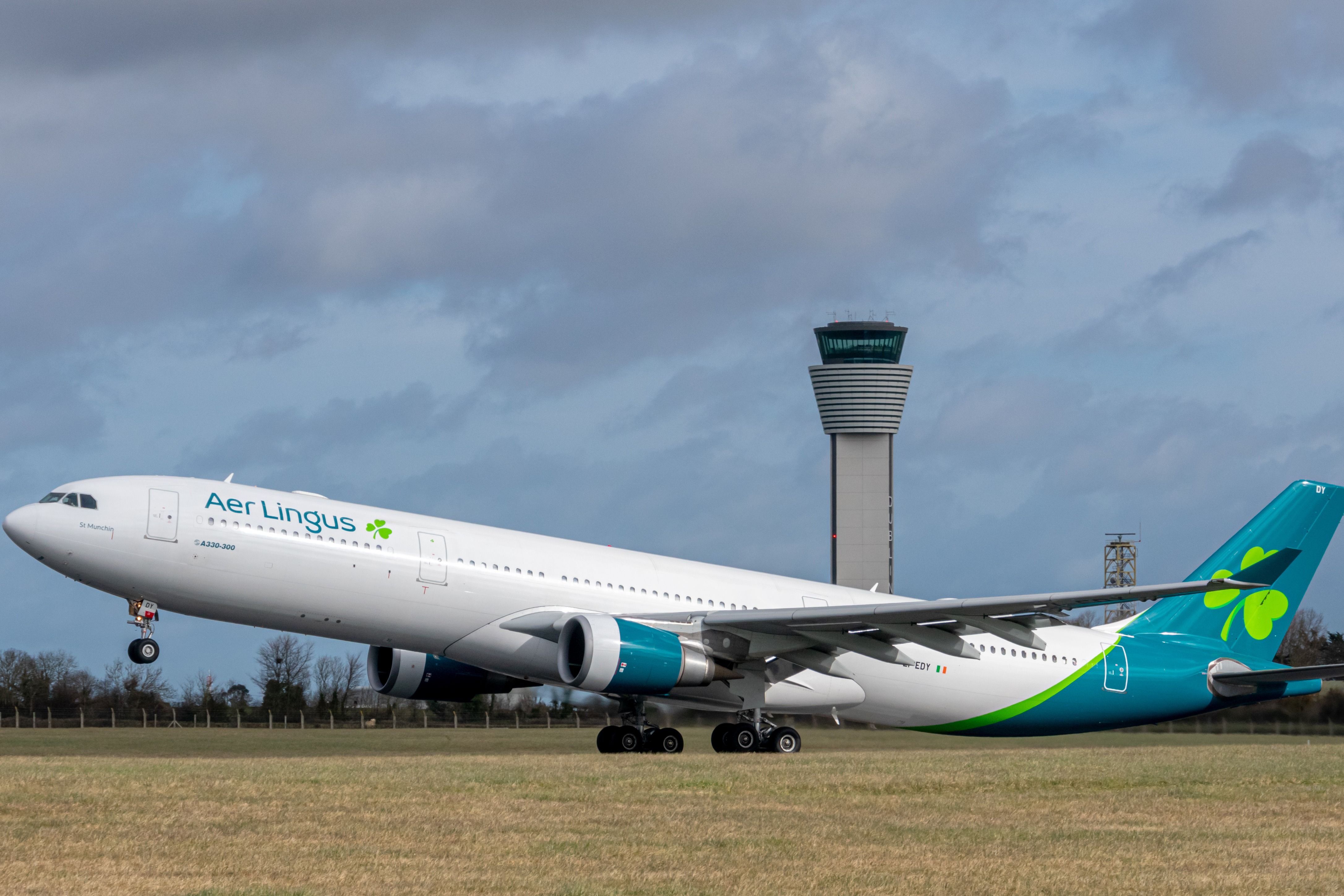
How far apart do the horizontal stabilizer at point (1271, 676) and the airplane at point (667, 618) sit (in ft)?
0.19

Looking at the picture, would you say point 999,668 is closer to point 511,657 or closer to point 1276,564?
point 1276,564

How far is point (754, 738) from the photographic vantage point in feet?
90.8

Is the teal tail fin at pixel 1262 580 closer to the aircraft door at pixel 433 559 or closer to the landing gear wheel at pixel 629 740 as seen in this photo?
the landing gear wheel at pixel 629 740

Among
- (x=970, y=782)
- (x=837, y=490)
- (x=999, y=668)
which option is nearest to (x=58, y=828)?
(x=970, y=782)

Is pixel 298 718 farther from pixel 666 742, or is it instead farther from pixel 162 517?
pixel 162 517

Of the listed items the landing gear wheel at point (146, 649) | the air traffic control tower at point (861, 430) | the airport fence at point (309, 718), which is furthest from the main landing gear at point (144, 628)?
the air traffic control tower at point (861, 430)

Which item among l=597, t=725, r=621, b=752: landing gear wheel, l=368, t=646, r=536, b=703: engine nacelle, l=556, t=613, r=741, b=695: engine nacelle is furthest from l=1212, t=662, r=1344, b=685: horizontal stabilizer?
l=368, t=646, r=536, b=703: engine nacelle

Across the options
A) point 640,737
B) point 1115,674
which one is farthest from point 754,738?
point 1115,674

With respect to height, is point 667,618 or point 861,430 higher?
point 861,430

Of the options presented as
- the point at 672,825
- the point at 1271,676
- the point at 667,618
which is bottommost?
the point at 672,825

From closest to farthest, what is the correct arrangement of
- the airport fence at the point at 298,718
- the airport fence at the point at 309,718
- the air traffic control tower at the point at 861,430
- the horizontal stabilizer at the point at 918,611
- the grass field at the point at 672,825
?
the grass field at the point at 672,825
the horizontal stabilizer at the point at 918,611
the airport fence at the point at 309,718
the airport fence at the point at 298,718
the air traffic control tower at the point at 861,430

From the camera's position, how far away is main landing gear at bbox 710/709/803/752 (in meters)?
27.7

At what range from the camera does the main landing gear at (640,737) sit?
28.2 m

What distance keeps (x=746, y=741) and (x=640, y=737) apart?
200 cm
